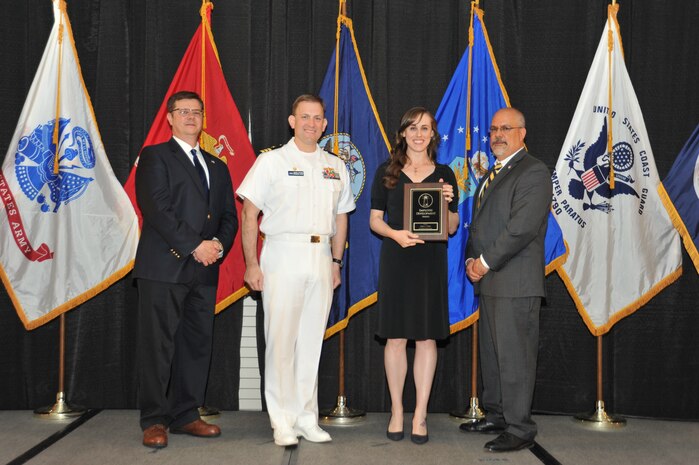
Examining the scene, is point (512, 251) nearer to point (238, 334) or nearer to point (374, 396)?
point (374, 396)

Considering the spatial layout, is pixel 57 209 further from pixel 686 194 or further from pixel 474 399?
pixel 686 194

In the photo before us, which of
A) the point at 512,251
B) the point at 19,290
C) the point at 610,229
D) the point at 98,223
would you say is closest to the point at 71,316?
the point at 19,290

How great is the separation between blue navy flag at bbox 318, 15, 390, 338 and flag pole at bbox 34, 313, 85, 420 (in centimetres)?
174

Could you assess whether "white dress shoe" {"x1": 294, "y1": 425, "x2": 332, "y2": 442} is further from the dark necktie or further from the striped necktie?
the striped necktie

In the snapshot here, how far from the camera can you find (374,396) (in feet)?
16.0

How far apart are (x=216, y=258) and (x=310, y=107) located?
3.22 ft

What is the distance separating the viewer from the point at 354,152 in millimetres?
4621

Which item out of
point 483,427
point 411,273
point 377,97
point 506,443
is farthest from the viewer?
point 377,97

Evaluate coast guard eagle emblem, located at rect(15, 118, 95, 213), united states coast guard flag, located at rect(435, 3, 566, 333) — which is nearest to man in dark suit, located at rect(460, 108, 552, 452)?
united states coast guard flag, located at rect(435, 3, 566, 333)

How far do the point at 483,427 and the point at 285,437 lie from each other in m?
1.25

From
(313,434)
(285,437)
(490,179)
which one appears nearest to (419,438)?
(313,434)

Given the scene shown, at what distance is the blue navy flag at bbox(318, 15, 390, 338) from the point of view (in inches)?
180

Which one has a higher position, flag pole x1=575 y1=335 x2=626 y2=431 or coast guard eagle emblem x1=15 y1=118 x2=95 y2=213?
coast guard eagle emblem x1=15 y1=118 x2=95 y2=213

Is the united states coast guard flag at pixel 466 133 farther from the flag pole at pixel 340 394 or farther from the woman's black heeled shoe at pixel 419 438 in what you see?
the woman's black heeled shoe at pixel 419 438
